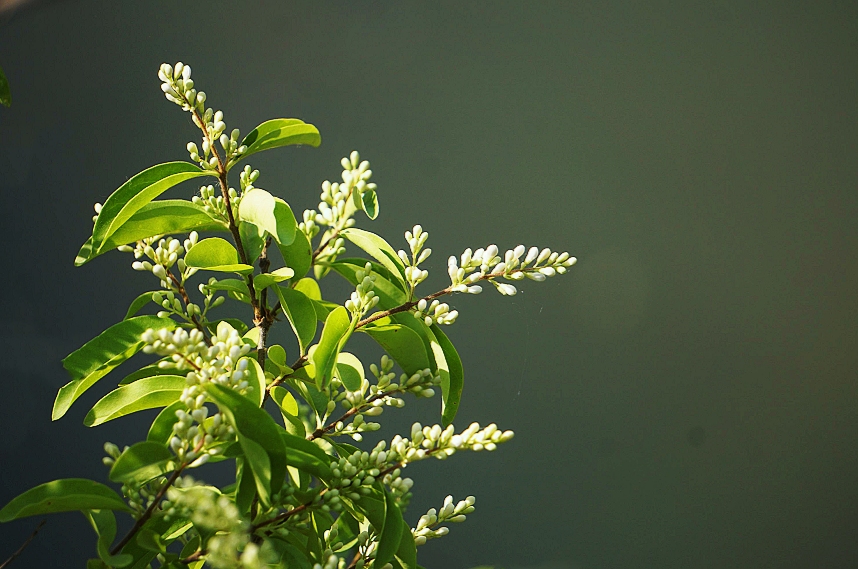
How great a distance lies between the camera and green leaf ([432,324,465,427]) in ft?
2.21

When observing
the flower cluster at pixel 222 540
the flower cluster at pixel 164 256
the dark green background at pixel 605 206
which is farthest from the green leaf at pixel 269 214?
the dark green background at pixel 605 206

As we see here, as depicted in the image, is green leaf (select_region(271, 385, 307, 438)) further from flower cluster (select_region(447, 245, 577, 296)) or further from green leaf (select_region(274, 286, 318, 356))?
flower cluster (select_region(447, 245, 577, 296))

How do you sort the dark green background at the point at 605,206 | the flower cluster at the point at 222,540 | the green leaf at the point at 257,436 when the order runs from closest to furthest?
the flower cluster at the point at 222,540 < the green leaf at the point at 257,436 < the dark green background at the point at 605,206

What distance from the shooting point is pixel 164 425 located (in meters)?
0.59

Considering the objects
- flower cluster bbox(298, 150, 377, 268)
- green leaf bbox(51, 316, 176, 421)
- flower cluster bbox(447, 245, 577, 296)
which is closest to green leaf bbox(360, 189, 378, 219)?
flower cluster bbox(298, 150, 377, 268)

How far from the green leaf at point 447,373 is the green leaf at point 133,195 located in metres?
0.27

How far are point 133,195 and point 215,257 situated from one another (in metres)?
0.10

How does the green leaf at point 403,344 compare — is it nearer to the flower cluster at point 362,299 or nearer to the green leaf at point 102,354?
the flower cluster at point 362,299

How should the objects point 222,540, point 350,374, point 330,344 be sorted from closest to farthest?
point 222,540 → point 330,344 → point 350,374

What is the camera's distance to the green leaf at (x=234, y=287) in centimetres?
66

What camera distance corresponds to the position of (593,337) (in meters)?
1.88

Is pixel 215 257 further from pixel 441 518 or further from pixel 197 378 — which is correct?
pixel 441 518

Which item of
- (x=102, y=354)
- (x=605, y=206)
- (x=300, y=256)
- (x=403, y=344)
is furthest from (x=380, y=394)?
(x=605, y=206)

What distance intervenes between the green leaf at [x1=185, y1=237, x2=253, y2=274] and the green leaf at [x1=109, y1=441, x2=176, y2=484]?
0.16 m
